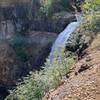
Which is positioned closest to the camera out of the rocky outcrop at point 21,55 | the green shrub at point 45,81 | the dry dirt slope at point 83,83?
the dry dirt slope at point 83,83

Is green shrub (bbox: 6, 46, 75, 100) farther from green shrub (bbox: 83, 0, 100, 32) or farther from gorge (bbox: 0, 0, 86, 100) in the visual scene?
gorge (bbox: 0, 0, 86, 100)

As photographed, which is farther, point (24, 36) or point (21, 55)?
point (24, 36)

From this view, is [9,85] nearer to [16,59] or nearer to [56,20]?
[16,59]

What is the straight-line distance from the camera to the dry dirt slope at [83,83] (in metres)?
8.84

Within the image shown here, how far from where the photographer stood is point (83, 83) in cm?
961

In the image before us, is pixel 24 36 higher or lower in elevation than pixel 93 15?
lower

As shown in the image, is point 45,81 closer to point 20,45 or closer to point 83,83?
point 83,83

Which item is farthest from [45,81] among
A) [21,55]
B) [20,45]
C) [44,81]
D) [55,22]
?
[55,22]

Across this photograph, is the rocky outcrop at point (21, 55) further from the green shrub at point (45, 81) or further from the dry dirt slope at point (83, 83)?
the dry dirt slope at point (83, 83)

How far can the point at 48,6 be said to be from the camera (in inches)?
1012

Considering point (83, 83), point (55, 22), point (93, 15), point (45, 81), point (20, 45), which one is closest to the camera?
point (83, 83)

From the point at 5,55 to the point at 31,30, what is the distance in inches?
112

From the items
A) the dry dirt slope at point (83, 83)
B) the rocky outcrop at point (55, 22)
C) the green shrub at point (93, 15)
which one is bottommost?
the rocky outcrop at point (55, 22)

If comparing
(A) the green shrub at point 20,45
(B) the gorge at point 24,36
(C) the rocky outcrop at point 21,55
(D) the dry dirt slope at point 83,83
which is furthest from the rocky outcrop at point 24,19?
(D) the dry dirt slope at point 83,83
